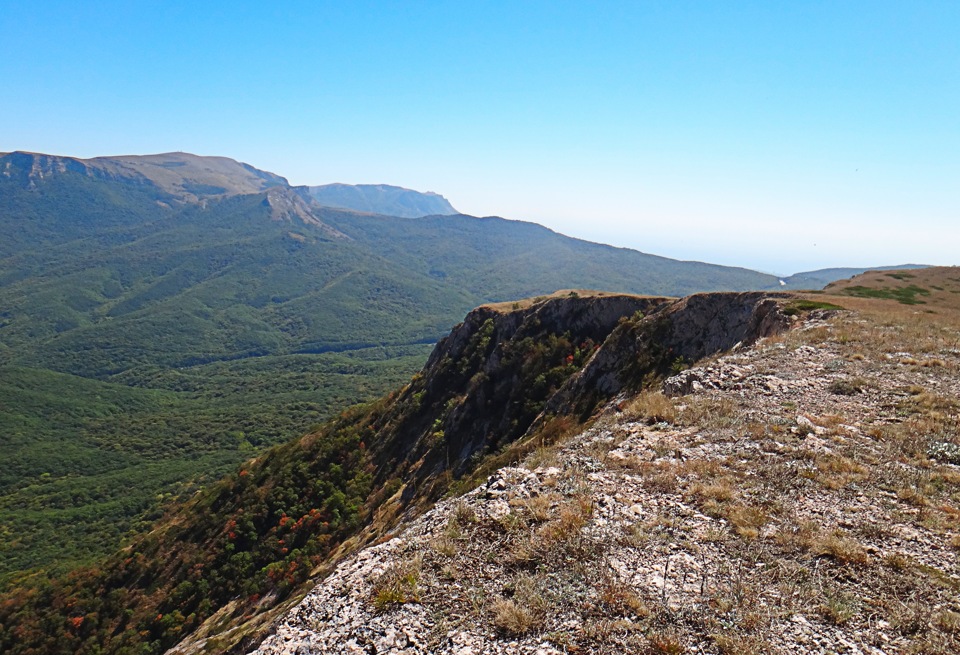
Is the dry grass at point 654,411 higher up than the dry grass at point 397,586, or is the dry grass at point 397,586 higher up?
the dry grass at point 654,411

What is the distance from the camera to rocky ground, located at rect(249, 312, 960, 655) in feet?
20.4

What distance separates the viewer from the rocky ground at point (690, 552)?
6219 mm

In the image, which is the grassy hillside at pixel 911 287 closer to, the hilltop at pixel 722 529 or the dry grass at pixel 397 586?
the hilltop at pixel 722 529

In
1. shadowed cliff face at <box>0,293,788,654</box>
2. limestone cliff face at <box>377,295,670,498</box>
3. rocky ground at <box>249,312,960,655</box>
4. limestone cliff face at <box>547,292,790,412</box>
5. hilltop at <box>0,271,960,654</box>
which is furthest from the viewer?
limestone cliff face at <box>377,295,670,498</box>

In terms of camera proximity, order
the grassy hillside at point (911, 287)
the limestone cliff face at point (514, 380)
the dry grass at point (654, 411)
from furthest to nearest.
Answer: the grassy hillside at point (911, 287) → the limestone cliff face at point (514, 380) → the dry grass at point (654, 411)

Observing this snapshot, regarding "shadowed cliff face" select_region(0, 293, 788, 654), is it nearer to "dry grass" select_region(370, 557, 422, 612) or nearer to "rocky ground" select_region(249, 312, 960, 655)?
"rocky ground" select_region(249, 312, 960, 655)

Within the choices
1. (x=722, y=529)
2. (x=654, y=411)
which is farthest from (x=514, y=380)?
(x=722, y=529)

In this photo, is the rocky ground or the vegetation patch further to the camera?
the vegetation patch

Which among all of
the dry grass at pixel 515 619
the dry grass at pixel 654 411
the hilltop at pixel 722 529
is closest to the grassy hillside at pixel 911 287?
the hilltop at pixel 722 529

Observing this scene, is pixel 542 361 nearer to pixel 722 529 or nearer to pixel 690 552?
pixel 722 529

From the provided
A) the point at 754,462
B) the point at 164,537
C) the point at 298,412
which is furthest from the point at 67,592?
the point at 298,412

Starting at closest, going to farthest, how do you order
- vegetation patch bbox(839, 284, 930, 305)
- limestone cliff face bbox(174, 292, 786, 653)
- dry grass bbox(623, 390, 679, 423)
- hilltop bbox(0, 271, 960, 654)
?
1. hilltop bbox(0, 271, 960, 654)
2. dry grass bbox(623, 390, 679, 423)
3. limestone cliff face bbox(174, 292, 786, 653)
4. vegetation patch bbox(839, 284, 930, 305)

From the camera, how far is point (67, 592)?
191 ft

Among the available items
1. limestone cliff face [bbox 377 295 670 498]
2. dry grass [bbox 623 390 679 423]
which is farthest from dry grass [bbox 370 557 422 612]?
limestone cliff face [bbox 377 295 670 498]
